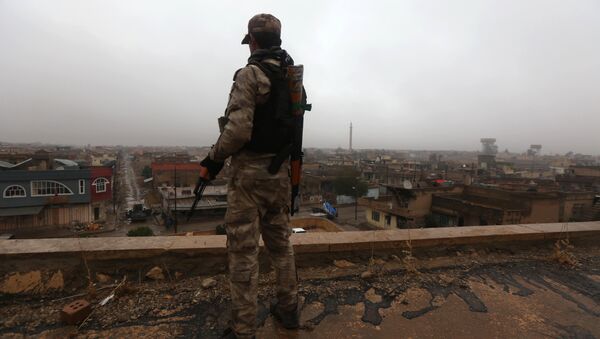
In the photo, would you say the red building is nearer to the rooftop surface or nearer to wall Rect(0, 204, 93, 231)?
wall Rect(0, 204, 93, 231)

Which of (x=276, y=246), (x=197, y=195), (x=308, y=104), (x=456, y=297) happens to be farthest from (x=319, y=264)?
(x=308, y=104)

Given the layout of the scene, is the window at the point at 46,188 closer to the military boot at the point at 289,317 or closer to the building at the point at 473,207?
the building at the point at 473,207

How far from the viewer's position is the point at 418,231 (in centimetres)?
331

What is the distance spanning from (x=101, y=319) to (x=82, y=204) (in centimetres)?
2189

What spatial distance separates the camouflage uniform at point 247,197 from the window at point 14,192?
2191 centimetres

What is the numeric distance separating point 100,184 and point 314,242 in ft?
73.1

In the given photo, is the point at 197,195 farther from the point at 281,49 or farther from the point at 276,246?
the point at 281,49

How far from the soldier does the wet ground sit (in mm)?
258

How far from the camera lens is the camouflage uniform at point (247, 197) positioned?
65.3 inches

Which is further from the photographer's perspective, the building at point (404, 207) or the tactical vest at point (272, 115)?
the building at point (404, 207)

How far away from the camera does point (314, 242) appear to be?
2.79 metres

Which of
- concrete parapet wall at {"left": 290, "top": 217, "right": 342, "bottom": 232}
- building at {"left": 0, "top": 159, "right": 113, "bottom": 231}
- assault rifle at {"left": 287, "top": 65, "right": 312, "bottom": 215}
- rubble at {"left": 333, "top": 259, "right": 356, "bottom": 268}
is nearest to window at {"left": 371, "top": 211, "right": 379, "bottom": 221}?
concrete parapet wall at {"left": 290, "top": 217, "right": 342, "bottom": 232}

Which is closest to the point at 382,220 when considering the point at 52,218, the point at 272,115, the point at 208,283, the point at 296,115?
the point at 208,283

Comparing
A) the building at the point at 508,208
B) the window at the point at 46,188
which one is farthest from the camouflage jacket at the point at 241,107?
the window at the point at 46,188
